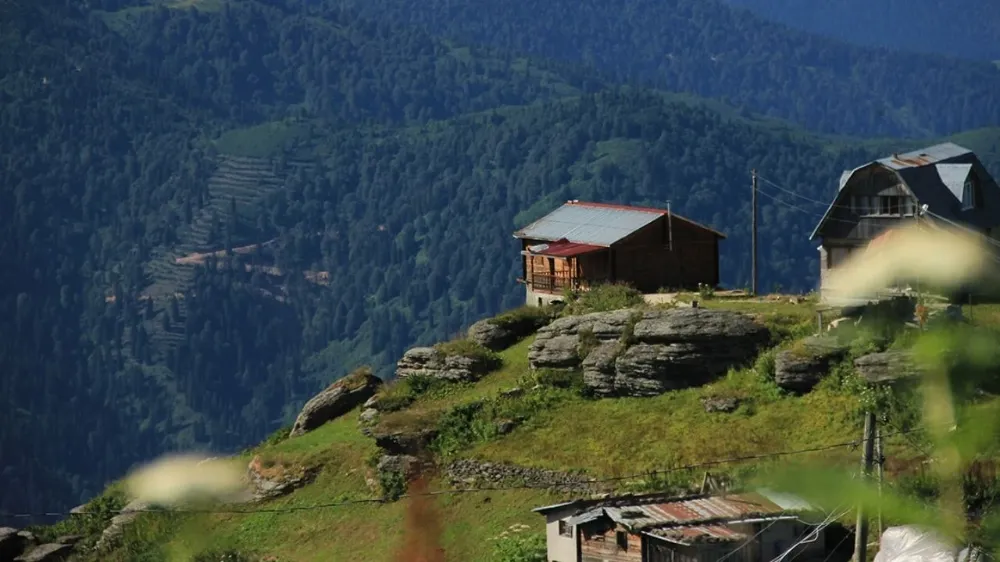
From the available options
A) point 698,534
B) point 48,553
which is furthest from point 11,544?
point 698,534

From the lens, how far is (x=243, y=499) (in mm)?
47031

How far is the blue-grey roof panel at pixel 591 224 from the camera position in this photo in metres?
58.7

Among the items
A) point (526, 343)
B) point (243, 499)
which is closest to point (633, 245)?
point (526, 343)

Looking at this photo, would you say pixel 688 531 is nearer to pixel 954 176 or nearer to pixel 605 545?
pixel 605 545

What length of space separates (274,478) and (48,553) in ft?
19.6

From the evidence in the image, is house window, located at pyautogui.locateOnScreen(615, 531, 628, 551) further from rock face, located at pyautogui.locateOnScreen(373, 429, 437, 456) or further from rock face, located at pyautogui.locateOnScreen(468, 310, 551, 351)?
rock face, located at pyautogui.locateOnScreen(468, 310, 551, 351)

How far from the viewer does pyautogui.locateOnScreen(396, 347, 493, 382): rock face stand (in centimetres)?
5019

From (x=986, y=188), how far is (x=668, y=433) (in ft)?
48.9

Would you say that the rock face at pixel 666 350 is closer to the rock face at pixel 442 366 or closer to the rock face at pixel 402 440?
the rock face at pixel 442 366

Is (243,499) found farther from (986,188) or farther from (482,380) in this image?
(986,188)

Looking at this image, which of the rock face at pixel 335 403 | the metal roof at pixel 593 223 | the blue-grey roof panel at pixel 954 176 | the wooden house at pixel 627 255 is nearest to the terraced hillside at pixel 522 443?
the rock face at pixel 335 403

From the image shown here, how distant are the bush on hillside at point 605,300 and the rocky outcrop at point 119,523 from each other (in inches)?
503

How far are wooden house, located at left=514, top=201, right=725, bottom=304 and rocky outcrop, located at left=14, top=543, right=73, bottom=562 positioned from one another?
17.3 metres

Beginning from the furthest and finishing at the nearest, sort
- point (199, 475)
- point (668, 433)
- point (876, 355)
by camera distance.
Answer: point (668, 433), point (876, 355), point (199, 475)
